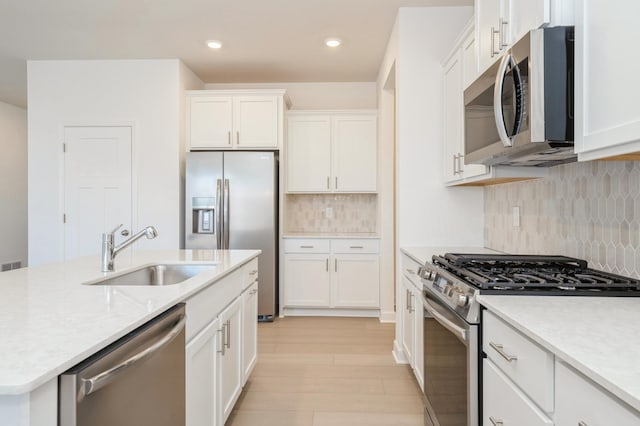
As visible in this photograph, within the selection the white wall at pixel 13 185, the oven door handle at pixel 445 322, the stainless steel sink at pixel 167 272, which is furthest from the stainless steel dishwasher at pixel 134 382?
the white wall at pixel 13 185

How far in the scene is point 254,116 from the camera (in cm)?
434

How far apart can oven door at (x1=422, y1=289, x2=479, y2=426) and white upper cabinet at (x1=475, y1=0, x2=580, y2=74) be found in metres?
1.07

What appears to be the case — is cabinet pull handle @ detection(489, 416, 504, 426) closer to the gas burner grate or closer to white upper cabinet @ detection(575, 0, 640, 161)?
the gas burner grate

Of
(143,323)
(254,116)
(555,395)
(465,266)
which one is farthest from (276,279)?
(555,395)

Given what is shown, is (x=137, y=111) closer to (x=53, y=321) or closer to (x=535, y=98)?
(x=53, y=321)

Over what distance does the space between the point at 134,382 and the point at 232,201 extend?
10.3 ft

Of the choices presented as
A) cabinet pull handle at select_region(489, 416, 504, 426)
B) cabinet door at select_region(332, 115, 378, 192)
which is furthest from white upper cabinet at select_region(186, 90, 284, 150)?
cabinet pull handle at select_region(489, 416, 504, 426)

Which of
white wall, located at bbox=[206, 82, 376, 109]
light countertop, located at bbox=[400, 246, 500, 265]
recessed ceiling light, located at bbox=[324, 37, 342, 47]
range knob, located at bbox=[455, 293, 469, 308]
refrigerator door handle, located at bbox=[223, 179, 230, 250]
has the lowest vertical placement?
range knob, located at bbox=[455, 293, 469, 308]

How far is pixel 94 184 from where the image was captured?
427cm

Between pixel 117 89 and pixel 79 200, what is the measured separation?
3.96 feet

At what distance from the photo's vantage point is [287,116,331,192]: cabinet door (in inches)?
180

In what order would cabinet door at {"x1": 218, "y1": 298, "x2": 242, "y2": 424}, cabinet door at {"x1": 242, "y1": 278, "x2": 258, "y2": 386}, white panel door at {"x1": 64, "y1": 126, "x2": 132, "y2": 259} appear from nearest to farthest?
cabinet door at {"x1": 218, "y1": 298, "x2": 242, "y2": 424}, cabinet door at {"x1": 242, "y1": 278, "x2": 258, "y2": 386}, white panel door at {"x1": 64, "y1": 126, "x2": 132, "y2": 259}

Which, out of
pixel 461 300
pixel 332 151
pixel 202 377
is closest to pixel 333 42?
pixel 332 151

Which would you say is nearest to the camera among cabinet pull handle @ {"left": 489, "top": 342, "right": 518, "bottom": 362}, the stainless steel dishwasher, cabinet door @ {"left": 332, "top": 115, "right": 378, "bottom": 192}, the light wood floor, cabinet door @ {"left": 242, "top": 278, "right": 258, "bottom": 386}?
the stainless steel dishwasher
